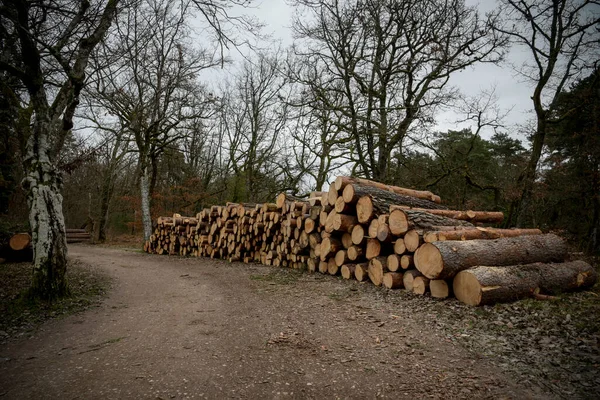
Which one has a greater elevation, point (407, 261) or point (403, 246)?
point (403, 246)

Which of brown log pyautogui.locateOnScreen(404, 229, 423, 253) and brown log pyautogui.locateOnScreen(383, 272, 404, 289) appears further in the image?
brown log pyautogui.locateOnScreen(383, 272, 404, 289)

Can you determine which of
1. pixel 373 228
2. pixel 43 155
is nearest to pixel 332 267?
pixel 373 228

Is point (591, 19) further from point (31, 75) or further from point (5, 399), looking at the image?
point (5, 399)

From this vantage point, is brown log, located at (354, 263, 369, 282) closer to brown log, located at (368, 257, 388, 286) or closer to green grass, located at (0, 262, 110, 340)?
brown log, located at (368, 257, 388, 286)

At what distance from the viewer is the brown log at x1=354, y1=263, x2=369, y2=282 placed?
247 inches

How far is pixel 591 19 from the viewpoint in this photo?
423 inches

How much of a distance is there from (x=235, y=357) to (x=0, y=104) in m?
10.4

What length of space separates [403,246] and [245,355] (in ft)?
11.2

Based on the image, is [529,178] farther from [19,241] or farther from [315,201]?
[19,241]

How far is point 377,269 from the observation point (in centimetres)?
594

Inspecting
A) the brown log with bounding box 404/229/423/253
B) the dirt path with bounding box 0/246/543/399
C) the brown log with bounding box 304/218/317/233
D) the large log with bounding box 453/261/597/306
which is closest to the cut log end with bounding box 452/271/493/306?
the large log with bounding box 453/261/597/306

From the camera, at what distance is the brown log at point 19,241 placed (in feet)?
28.4

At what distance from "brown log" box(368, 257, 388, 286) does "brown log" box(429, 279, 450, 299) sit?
3.47 ft

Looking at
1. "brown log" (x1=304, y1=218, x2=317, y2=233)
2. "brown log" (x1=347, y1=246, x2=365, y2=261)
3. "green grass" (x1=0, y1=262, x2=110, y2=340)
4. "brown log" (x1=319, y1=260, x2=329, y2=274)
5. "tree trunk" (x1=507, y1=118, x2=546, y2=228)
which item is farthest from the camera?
"tree trunk" (x1=507, y1=118, x2=546, y2=228)
